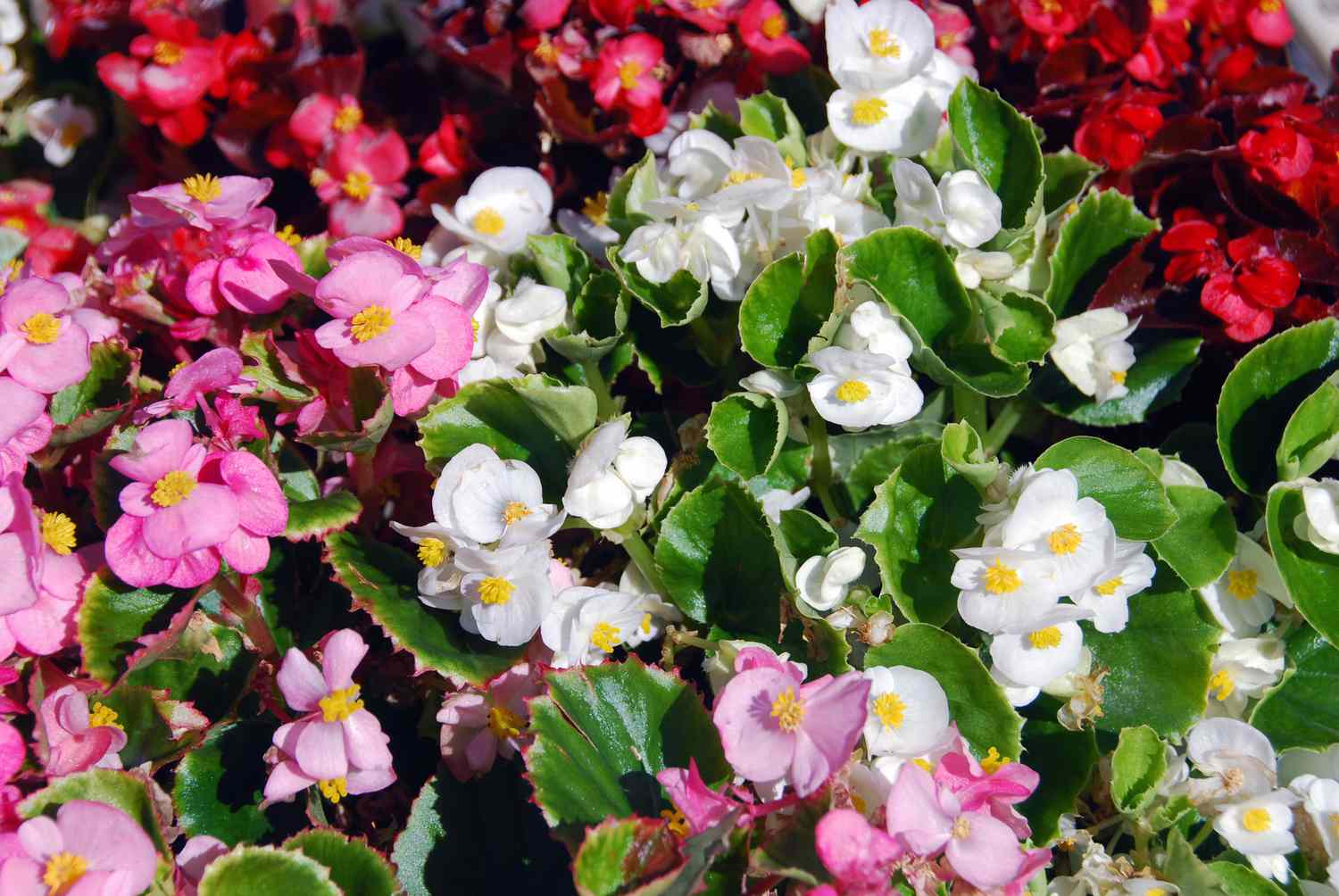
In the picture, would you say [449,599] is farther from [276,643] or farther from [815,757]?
[815,757]

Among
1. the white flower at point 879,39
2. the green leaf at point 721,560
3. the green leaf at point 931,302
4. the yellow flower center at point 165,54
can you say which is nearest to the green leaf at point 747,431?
the green leaf at point 721,560

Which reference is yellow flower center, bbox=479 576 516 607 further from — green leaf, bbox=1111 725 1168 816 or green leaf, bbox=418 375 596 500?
green leaf, bbox=1111 725 1168 816

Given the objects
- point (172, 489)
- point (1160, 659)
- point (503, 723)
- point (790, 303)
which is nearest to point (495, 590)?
point (503, 723)

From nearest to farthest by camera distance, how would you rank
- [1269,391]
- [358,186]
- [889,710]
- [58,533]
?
[889,710]
[58,533]
[1269,391]
[358,186]

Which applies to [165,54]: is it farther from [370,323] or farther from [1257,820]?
[1257,820]

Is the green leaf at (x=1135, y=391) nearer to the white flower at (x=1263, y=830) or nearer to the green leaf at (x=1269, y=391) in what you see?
the green leaf at (x=1269, y=391)
